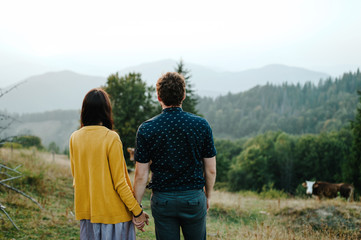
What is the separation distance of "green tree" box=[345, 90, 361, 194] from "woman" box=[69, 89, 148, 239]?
28274mm

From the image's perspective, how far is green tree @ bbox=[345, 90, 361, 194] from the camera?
2602 cm

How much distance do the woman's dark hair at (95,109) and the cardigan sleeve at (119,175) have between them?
289mm

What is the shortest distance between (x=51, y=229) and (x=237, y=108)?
505 feet

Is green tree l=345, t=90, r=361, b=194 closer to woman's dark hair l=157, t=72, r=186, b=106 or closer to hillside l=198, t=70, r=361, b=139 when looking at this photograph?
woman's dark hair l=157, t=72, r=186, b=106

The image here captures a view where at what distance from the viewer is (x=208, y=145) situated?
2.79 meters

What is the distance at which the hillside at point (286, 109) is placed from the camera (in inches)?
4395

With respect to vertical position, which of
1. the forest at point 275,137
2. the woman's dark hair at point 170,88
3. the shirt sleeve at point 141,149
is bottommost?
the forest at point 275,137

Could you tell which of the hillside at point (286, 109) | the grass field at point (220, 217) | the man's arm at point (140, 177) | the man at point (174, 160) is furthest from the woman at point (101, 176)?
the hillside at point (286, 109)

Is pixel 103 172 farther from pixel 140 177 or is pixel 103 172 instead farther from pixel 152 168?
pixel 152 168

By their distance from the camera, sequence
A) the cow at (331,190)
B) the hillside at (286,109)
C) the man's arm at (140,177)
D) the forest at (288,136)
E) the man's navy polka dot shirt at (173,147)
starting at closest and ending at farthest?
the man's navy polka dot shirt at (173,147)
the man's arm at (140,177)
the cow at (331,190)
the forest at (288,136)
the hillside at (286,109)

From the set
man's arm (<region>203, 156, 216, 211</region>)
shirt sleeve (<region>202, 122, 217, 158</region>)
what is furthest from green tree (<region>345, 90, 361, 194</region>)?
shirt sleeve (<region>202, 122, 217, 158</region>)

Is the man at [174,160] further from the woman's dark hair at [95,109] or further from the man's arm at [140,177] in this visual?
the woman's dark hair at [95,109]

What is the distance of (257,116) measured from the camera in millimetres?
142875

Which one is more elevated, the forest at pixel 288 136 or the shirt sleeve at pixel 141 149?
the shirt sleeve at pixel 141 149
